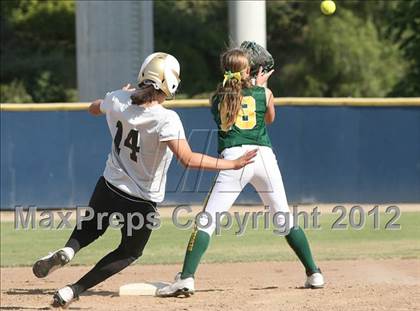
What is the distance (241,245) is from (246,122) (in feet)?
15.5

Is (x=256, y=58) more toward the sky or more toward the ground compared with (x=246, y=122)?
more toward the sky

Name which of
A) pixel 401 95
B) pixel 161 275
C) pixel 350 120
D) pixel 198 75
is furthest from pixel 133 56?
pixel 161 275

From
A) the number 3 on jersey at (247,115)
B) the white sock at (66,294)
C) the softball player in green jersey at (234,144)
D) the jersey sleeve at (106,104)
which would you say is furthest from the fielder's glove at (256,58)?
the white sock at (66,294)

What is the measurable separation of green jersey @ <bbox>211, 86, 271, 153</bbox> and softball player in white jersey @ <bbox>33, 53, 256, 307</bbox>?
643 mm

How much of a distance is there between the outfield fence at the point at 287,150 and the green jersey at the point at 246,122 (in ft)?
25.8

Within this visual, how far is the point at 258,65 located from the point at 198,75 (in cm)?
2759

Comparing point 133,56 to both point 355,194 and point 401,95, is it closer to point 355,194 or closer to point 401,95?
point 401,95

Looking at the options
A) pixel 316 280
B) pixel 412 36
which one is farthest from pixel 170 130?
pixel 412 36

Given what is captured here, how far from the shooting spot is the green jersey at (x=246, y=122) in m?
7.39

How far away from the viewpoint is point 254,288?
8344mm

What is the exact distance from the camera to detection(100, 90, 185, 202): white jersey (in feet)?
22.1

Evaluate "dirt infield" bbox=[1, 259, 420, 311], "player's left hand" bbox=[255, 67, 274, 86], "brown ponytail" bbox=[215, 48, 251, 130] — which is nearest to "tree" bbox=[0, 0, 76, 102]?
"dirt infield" bbox=[1, 259, 420, 311]

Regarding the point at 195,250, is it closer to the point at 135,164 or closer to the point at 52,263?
the point at 135,164

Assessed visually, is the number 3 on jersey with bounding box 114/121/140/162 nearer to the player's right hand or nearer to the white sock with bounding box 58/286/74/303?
the player's right hand
